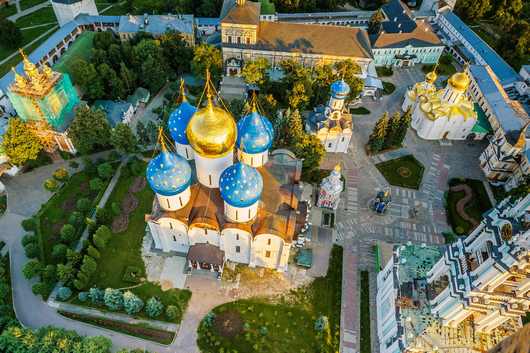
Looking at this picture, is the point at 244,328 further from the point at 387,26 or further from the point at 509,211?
the point at 387,26

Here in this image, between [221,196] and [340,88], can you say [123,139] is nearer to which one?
[221,196]

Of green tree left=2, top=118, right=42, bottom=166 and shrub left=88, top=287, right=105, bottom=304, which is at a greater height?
green tree left=2, top=118, right=42, bottom=166

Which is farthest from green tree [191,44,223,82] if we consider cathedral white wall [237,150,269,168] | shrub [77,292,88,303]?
shrub [77,292,88,303]

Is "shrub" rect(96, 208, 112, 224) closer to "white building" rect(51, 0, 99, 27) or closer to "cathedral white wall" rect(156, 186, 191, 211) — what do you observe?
"cathedral white wall" rect(156, 186, 191, 211)

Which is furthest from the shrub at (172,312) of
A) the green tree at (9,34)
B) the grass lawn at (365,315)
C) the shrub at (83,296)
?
the green tree at (9,34)

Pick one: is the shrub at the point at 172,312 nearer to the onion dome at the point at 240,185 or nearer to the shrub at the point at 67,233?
the onion dome at the point at 240,185

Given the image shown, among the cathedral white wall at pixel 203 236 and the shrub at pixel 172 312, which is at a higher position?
the cathedral white wall at pixel 203 236

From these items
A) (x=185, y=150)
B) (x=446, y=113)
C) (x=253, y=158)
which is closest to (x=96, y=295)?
(x=185, y=150)
